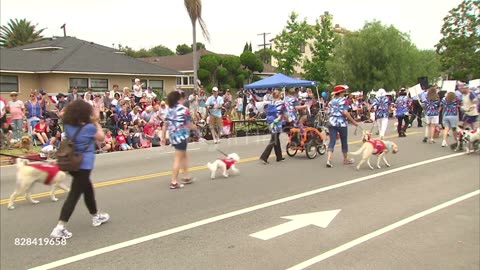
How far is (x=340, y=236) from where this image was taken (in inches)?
239

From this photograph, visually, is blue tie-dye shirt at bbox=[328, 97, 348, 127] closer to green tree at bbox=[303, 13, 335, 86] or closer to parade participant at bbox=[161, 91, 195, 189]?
parade participant at bbox=[161, 91, 195, 189]

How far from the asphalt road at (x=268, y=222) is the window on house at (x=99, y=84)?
23.3 metres

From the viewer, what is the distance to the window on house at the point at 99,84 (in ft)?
109

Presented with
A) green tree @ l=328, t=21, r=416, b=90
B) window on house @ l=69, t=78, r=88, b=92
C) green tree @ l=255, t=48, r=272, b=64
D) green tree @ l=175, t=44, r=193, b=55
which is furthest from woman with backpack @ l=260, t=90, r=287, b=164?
green tree @ l=175, t=44, r=193, b=55

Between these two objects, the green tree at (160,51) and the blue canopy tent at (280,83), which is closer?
the blue canopy tent at (280,83)

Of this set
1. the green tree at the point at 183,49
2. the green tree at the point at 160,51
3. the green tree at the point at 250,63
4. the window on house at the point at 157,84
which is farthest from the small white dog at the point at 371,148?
the green tree at the point at 183,49

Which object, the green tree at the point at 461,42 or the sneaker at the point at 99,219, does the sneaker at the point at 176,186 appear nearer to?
the sneaker at the point at 99,219

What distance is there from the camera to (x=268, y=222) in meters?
6.67

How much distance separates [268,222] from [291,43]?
4748 centimetres

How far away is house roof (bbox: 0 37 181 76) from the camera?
31.2m

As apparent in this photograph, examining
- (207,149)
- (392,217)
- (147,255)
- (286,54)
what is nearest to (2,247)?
(147,255)

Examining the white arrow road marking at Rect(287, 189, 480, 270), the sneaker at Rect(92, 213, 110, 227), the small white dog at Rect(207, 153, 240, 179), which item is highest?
the small white dog at Rect(207, 153, 240, 179)

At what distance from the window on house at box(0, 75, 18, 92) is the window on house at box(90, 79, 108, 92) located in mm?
4874

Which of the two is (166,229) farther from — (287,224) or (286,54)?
(286,54)
